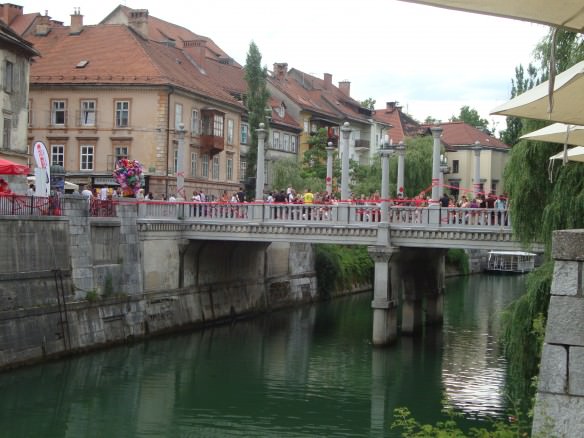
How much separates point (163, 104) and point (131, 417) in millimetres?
31897

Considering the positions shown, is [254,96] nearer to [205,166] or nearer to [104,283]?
[205,166]

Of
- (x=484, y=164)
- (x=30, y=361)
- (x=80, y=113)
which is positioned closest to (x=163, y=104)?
(x=80, y=113)

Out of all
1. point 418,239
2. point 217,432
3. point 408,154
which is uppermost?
point 408,154

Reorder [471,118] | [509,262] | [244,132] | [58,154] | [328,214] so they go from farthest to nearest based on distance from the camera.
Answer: [471,118] → [509,262] → [244,132] → [58,154] → [328,214]

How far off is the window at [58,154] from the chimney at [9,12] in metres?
12.3

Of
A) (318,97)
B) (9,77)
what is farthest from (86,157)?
(318,97)

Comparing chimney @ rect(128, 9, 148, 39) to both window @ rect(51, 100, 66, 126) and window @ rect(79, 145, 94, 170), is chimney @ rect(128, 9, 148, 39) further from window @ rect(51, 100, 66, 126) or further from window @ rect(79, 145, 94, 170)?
window @ rect(79, 145, 94, 170)

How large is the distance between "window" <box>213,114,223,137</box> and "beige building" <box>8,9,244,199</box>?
150cm

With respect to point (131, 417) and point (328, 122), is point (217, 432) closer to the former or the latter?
point (131, 417)

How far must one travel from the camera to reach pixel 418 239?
33.0 m

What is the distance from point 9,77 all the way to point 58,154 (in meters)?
11.8

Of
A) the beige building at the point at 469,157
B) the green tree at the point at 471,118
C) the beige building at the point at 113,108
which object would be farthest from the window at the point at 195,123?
the green tree at the point at 471,118

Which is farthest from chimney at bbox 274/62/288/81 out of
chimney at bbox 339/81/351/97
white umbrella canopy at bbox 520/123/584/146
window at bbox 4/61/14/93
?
white umbrella canopy at bbox 520/123/584/146

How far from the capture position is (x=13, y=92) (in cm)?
4397
